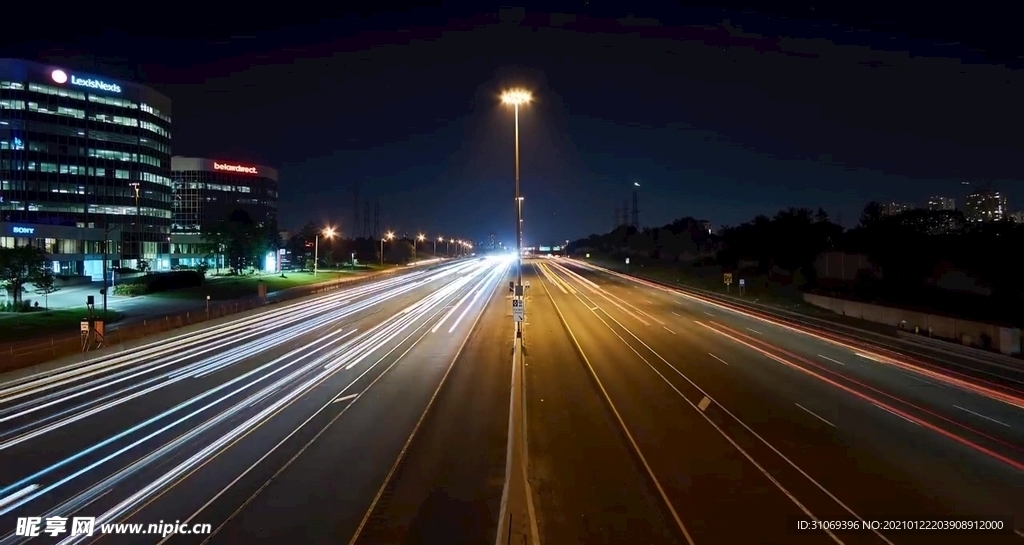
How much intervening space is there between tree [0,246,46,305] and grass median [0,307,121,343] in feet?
7.79

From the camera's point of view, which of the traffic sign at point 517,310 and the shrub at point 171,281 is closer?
the traffic sign at point 517,310

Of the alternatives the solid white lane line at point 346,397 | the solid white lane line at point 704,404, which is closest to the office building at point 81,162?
the solid white lane line at point 346,397

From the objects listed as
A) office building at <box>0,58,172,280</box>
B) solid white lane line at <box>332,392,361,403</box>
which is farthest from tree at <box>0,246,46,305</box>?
office building at <box>0,58,172,280</box>

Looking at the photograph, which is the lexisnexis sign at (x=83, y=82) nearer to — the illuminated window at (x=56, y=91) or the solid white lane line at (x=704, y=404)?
the illuminated window at (x=56, y=91)

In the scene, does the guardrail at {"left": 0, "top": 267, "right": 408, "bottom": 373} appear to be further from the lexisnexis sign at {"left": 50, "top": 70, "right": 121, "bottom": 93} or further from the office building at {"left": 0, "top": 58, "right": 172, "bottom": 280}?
the lexisnexis sign at {"left": 50, "top": 70, "right": 121, "bottom": 93}

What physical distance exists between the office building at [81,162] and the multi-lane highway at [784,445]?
278ft

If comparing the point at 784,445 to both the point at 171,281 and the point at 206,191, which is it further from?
the point at 206,191

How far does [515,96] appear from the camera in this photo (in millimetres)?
31703

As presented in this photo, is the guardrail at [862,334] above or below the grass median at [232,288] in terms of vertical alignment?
below

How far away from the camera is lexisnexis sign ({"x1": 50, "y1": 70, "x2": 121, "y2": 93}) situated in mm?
106375

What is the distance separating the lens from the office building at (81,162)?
102 m

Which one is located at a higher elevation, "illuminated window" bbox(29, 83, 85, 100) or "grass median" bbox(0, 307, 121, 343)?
"illuminated window" bbox(29, 83, 85, 100)

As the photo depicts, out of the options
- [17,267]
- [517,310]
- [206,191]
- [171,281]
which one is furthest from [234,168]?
[517,310]

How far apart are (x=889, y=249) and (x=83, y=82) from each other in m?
109
